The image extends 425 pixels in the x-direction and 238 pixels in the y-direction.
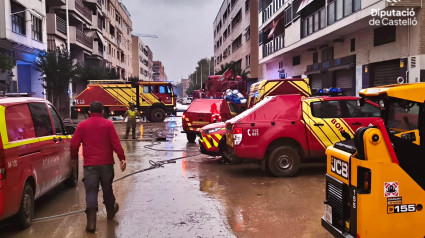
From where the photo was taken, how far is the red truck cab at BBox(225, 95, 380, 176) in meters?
8.48

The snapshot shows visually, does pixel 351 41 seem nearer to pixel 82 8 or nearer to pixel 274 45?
pixel 274 45

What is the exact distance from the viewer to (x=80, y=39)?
3931 centimetres

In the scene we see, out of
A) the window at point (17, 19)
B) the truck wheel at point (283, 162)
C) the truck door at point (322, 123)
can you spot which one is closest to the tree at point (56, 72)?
the window at point (17, 19)

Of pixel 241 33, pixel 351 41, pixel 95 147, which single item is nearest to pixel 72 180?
pixel 95 147

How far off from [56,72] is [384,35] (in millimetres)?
21369

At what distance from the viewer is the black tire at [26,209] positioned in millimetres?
5320

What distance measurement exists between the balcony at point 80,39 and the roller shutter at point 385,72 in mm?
27803

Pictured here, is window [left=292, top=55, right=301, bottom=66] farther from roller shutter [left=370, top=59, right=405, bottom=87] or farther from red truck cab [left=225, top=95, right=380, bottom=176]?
red truck cab [left=225, top=95, right=380, bottom=176]

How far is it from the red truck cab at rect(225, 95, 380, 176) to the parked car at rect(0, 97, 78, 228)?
3595mm

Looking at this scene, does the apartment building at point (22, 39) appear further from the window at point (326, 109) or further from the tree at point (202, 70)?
the tree at point (202, 70)

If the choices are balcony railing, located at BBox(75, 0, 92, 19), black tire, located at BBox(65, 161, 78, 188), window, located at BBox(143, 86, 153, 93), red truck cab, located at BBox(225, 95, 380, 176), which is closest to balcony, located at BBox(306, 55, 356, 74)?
window, located at BBox(143, 86, 153, 93)

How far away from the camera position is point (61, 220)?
5898 millimetres

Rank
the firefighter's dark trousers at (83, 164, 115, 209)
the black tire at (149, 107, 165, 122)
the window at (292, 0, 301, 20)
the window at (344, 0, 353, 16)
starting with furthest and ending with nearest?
1. the black tire at (149, 107, 165, 122)
2. the window at (292, 0, 301, 20)
3. the window at (344, 0, 353, 16)
4. the firefighter's dark trousers at (83, 164, 115, 209)

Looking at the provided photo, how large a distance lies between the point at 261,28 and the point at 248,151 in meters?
31.9
